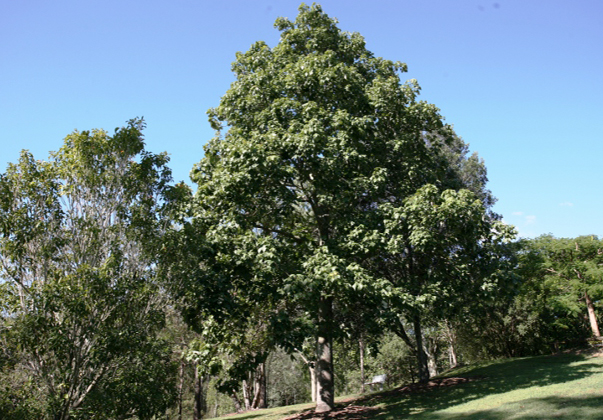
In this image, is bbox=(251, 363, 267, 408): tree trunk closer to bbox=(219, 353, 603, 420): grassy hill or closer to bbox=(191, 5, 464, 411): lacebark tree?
bbox=(219, 353, 603, 420): grassy hill

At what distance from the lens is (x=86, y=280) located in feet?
31.6

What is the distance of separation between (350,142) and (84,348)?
9575mm

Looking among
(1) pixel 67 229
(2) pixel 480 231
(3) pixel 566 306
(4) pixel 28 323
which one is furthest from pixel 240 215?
(3) pixel 566 306

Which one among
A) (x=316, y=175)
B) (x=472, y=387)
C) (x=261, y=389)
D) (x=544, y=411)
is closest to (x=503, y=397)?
(x=472, y=387)

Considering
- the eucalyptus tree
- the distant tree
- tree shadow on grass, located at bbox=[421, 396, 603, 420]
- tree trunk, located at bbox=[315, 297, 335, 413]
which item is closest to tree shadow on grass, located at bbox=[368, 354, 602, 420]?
tree shadow on grass, located at bbox=[421, 396, 603, 420]

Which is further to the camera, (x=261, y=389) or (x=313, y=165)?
(x=261, y=389)

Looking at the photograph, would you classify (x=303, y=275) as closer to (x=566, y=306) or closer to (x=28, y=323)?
(x=28, y=323)

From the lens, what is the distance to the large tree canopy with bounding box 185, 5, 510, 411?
44.0ft

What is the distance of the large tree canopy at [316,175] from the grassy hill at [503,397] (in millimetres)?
2499

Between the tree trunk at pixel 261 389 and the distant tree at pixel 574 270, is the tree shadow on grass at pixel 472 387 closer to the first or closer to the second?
the distant tree at pixel 574 270

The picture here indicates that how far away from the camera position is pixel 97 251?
34.3 ft

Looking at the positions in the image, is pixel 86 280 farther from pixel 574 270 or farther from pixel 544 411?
pixel 574 270

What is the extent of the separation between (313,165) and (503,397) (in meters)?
8.74

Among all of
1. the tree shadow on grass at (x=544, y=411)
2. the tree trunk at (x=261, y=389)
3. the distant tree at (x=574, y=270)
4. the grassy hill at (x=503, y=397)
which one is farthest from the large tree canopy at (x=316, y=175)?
the tree trunk at (x=261, y=389)
